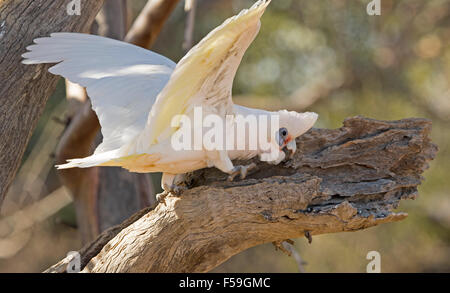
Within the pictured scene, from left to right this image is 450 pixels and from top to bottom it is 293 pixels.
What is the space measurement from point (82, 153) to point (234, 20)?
2.61m

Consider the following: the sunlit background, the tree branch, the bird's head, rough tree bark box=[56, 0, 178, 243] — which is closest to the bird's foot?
the bird's head

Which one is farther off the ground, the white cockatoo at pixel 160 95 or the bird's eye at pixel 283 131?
the white cockatoo at pixel 160 95

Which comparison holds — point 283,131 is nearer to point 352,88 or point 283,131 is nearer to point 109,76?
point 109,76

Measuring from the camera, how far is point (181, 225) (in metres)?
2.47

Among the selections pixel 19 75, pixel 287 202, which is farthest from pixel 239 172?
pixel 19 75

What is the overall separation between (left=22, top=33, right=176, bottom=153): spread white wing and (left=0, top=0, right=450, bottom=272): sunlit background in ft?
11.7

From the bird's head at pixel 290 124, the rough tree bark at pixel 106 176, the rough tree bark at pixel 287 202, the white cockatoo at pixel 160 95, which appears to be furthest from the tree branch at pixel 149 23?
the bird's head at pixel 290 124

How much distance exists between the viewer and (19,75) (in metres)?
2.74

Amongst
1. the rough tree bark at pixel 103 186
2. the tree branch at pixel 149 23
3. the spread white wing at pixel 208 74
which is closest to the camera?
the spread white wing at pixel 208 74

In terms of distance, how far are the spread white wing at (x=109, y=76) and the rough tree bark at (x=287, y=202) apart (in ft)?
1.22

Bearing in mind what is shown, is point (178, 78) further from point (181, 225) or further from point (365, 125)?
point (365, 125)

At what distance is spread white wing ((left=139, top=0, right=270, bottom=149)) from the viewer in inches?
80.7

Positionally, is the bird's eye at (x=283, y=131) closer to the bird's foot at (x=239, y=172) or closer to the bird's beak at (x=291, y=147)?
the bird's beak at (x=291, y=147)

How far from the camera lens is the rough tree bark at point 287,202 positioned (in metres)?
2.42
